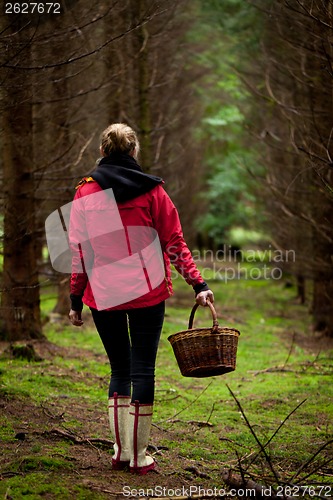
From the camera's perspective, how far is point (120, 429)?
4.37 m

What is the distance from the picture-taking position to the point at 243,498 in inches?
143

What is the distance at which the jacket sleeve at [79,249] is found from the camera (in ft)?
14.6

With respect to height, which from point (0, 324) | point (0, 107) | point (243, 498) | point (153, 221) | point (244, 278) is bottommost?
point (244, 278)

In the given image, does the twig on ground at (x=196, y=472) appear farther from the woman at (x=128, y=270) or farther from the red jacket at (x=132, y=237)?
the red jacket at (x=132, y=237)

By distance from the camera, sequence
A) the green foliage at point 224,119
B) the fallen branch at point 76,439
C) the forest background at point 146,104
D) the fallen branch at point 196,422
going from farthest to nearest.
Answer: the green foliage at point 224,119
the fallen branch at point 196,422
the forest background at point 146,104
the fallen branch at point 76,439

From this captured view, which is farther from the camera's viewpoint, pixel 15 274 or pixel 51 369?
pixel 15 274

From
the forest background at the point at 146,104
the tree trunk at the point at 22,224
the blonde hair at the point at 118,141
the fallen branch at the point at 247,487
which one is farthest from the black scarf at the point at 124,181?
the tree trunk at the point at 22,224

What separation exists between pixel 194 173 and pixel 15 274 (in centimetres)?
1547

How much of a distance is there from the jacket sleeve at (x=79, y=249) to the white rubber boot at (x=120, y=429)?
69 cm

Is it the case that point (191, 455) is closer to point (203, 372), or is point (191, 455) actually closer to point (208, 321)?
point (203, 372)

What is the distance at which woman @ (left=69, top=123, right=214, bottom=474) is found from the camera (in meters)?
4.29

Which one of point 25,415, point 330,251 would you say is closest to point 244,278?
point 330,251

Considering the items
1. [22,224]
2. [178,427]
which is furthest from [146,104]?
[178,427]

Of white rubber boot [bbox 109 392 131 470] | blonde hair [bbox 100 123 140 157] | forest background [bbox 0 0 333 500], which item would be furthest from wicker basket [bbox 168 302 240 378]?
blonde hair [bbox 100 123 140 157]
